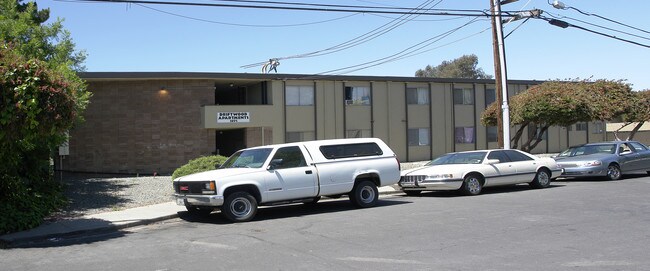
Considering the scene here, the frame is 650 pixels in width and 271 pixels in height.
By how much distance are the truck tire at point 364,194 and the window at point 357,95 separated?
1978 cm

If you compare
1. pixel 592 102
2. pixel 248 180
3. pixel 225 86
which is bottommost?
pixel 248 180

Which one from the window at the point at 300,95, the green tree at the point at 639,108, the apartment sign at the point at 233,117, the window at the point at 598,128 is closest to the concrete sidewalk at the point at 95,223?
the apartment sign at the point at 233,117

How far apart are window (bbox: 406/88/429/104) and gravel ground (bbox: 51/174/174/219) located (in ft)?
59.7

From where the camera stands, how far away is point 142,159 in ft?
94.5

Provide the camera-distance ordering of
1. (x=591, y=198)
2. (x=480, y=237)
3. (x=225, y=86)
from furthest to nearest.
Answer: (x=225, y=86) → (x=591, y=198) → (x=480, y=237)

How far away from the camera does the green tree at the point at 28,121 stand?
30.8 feet

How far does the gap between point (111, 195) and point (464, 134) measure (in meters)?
25.8

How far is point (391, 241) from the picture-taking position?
28.5ft

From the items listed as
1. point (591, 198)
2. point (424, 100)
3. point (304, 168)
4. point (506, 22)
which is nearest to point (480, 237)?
point (304, 168)

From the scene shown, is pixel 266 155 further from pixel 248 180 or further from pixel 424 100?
pixel 424 100

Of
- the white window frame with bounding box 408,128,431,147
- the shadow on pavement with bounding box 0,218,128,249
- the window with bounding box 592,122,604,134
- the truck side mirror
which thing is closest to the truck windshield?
the truck side mirror

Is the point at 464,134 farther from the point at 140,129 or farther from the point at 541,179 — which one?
the point at 140,129

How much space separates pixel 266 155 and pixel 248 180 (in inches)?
37.8

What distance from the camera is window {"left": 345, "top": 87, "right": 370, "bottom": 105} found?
33.0 meters
